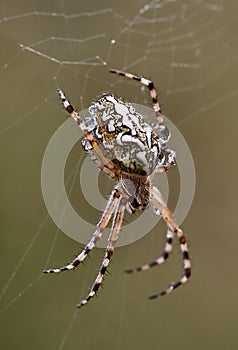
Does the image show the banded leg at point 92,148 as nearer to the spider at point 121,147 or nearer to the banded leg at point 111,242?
the spider at point 121,147

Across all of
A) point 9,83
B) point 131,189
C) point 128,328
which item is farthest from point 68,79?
point 128,328

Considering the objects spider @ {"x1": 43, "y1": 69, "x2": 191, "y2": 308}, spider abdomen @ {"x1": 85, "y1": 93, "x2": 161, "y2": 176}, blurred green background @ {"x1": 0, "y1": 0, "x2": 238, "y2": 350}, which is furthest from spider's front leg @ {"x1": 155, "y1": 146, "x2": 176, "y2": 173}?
blurred green background @ {"x1": 0, "y1": 0, "x2": 238, "y2": 350}

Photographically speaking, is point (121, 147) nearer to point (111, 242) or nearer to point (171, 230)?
point (111, 242)

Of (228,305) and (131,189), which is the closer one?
(131,189)

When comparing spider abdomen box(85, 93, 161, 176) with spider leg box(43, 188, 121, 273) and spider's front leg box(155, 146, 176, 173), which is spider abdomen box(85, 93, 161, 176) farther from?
spider leg box(43, 188, 121, 273)

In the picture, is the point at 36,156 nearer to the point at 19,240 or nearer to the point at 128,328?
the point at 19,240

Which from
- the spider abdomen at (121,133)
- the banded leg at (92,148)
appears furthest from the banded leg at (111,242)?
the spider abdomen at (121,133)
